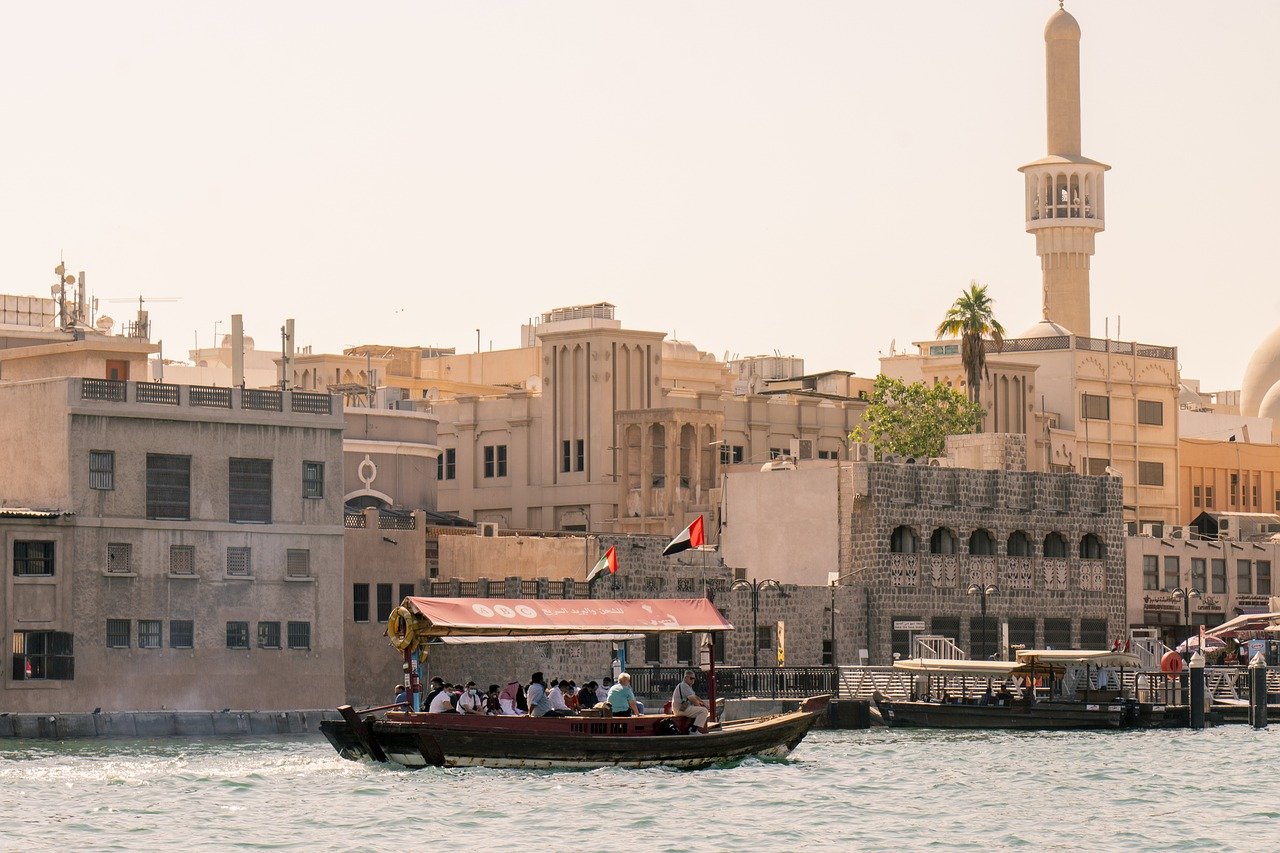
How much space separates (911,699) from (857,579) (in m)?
13.0

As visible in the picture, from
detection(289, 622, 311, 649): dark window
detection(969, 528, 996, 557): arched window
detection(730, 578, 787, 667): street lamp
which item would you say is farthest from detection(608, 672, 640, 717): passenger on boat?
detection(969, 528, 996, 557): arched window

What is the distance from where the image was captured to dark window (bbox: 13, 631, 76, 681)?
6819cm

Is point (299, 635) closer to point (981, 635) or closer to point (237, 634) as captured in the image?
point (237, 634)

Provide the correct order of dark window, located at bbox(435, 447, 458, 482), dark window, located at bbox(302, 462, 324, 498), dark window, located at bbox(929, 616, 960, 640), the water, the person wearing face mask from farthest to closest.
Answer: dark window, located at bbox(435, 447, 458, 482) < dark window, located at bbox(929, 616, 960, 640) < dark window, located at bbox(302, 462, 324, 498) < the person wearing face mask < the water

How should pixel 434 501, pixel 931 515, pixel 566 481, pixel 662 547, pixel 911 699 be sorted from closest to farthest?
pixel 911 699, pixel 662 547, pixel 931 515, pixel 434 501, pixel 566 481

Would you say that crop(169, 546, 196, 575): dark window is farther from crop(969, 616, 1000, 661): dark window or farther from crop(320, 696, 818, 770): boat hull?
crop(969, 616, 1000, 661): dark window

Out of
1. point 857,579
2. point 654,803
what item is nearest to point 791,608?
point 857,579

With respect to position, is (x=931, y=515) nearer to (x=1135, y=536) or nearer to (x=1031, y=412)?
(x=1135, y=536)

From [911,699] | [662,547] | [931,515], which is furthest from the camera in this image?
[931,515]

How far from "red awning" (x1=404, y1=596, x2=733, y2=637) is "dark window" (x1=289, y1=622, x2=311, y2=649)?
16393 mm

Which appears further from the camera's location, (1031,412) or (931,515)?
(1031,412)

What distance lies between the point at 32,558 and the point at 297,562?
7.94 metres

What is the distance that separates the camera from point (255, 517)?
240 feet

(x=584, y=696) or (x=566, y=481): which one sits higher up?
(x=566, y=481)
